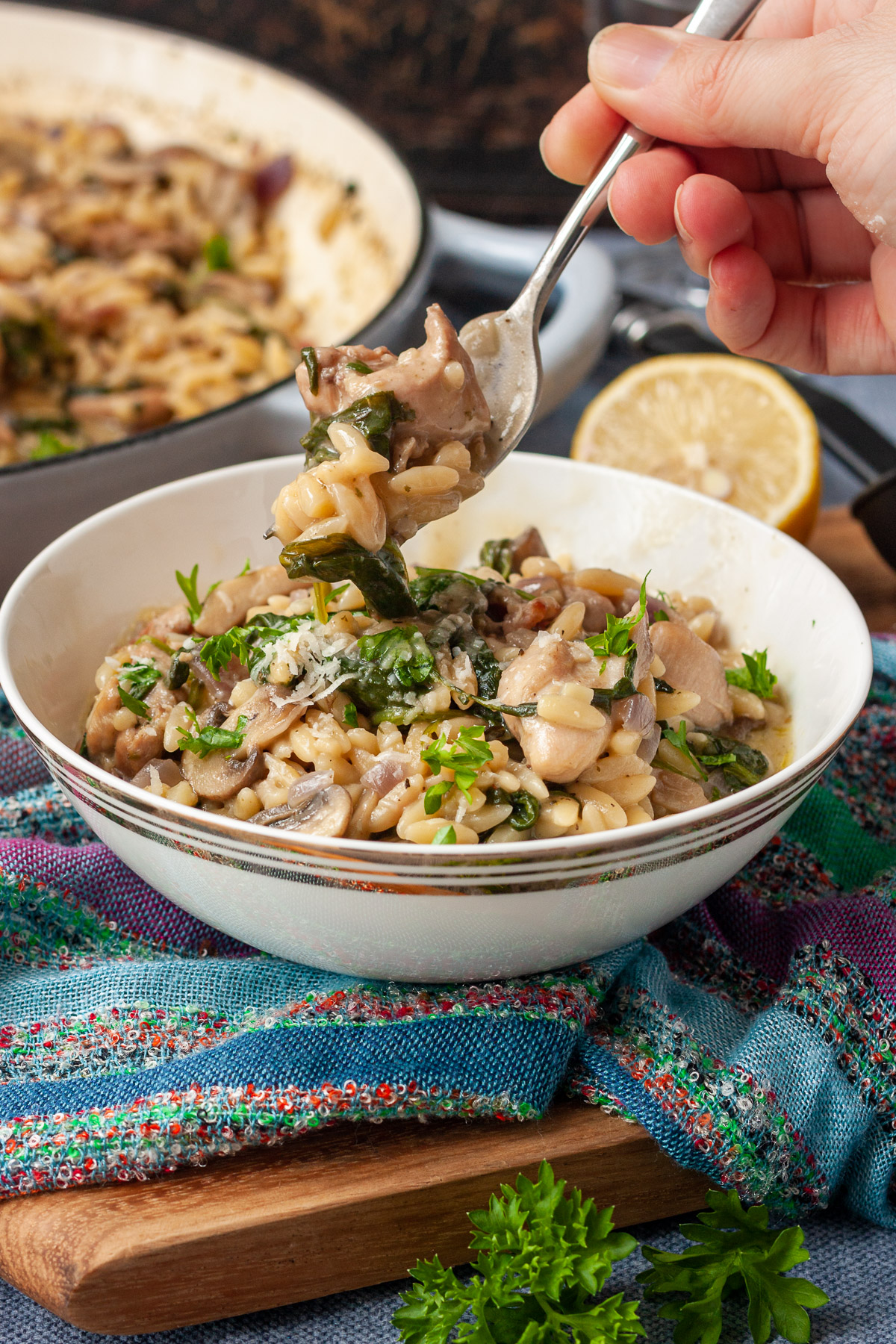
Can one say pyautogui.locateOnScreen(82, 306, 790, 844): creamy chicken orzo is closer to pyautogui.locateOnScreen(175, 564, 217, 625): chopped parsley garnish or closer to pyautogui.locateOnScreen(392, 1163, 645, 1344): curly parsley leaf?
pyautogui.locateOnScreen(175, 564, 217, 625): chopped parsley garnish

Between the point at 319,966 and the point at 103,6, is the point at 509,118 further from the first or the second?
the point at 319,966

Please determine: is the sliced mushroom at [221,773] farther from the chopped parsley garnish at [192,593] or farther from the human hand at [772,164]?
the human hand at [772,164]

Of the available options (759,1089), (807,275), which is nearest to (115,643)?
(759,1089)

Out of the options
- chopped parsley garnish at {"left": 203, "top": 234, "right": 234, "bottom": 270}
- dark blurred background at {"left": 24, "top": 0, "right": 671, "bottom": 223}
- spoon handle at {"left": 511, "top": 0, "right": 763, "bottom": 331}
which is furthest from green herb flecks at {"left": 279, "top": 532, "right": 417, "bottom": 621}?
dark blurred background at {"left": 24, "top": 0, "right": 671, "bottom": 223}

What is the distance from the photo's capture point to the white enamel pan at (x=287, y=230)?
3.14m

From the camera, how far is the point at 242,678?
240cm

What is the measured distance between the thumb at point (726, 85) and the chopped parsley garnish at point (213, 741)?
4.42 ft

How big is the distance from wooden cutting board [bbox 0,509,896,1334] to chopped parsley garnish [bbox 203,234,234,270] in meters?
3.67

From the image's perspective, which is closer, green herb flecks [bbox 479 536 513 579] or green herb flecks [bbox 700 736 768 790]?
green herb flecks [bbox 700 736 768 790]

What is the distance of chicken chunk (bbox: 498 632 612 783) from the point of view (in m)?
2.03

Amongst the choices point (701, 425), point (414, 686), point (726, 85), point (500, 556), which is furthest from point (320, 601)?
point (701, 425)

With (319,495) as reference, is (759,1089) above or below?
below

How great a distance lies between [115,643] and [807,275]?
5.96 ft

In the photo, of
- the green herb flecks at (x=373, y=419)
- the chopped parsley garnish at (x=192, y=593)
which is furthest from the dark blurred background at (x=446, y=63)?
the green herb flecks at (x=373, y=419)
